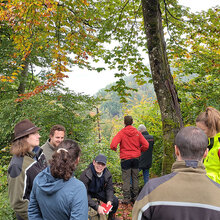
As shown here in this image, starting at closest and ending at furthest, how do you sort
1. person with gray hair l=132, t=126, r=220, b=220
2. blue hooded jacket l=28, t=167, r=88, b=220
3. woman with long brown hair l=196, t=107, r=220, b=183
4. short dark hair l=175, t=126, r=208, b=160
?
person with gray hair l=132, t=126, r=220, b=220
short dark hair l=175, t=126, r=208, b=160
blue hooded jacket l=28, t=167, r=88, b=220
woman with long brown hair l=196, t=107, r=220, b=183

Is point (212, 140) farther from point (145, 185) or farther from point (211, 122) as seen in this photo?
point (145, 185)

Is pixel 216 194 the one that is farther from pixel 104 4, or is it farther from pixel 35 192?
pixel 104 4

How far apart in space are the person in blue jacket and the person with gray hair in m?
0.56

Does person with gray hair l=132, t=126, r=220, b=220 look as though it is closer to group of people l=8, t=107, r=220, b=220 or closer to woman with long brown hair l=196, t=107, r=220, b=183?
group of people l=8, t=107, r=220, b=220

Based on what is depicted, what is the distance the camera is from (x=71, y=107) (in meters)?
7.20

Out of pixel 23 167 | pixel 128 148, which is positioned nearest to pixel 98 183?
pixel 128 148

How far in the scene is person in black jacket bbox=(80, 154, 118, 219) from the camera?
3.43 metres

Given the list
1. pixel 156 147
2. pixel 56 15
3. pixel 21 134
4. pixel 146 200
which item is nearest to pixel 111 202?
pixel 21 134

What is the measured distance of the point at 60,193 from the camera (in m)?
1.67

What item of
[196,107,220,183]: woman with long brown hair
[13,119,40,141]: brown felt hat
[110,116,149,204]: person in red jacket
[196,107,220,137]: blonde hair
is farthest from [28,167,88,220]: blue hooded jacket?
[110,116,149,204]: person in red jacket

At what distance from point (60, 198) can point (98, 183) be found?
2034 millimetres

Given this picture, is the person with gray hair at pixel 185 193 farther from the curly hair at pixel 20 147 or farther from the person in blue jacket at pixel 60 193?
the curly hair at pixel 20 147

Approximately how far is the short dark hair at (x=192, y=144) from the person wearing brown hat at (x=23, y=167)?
1.68 metres

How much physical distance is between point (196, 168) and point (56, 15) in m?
5.71
